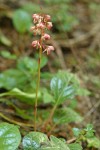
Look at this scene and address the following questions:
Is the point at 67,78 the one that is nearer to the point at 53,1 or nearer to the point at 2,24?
the point at 2,24

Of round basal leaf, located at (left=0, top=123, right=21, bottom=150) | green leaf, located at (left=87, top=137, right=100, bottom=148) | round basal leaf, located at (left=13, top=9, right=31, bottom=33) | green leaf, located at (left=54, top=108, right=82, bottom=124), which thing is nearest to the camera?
round basal leaf, located at (left=0, top=123, right=21, bottom=150)

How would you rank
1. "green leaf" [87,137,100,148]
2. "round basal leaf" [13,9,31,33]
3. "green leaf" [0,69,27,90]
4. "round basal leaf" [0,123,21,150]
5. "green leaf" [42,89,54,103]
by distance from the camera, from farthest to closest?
"round basal leaf" [13,9,31,33] < "green leaf" [0,69,27,90] < "green leaf" [42,89,54,103] < "green leaf" [87,137,100,148] < "round basal leaf" [0,123,21,150]

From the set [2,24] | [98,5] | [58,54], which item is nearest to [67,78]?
[58,54]

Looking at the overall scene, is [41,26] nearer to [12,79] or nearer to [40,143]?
[40,143]

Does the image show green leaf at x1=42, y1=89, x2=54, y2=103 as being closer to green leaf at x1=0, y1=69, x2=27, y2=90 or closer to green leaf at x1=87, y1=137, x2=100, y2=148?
green leaf at x1=0, y1=69, x2=27, y2=90

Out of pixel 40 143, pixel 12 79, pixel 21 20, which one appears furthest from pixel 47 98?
pixel 21 20

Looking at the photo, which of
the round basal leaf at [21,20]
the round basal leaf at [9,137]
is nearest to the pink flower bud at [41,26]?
the round basal leaf at [9,137]

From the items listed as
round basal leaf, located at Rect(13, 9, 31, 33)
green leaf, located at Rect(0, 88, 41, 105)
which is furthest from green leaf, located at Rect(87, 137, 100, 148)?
round basal leaf, located at Rect(13, 9, 31, 33)
